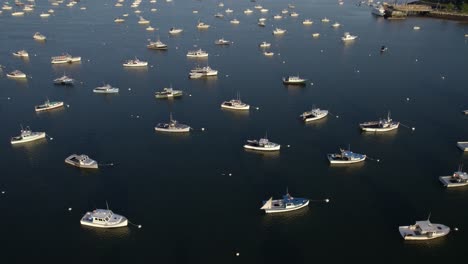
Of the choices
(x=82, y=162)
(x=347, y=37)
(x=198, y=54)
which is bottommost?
(x=82, y=162)

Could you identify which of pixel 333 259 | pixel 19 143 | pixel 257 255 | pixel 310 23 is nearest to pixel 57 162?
pixel 19 143

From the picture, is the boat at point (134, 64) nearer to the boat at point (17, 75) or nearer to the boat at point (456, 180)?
the boat at point (17, 75)

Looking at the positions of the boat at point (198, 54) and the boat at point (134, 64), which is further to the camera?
the boat at point (198, 54)

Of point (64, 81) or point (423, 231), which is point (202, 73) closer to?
point (64, 81)

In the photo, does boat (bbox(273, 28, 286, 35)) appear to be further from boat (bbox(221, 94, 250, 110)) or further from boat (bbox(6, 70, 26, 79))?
boat (bbox(6, 70, 26, 79))

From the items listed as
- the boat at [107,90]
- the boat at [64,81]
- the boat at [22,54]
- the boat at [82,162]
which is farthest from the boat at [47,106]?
the boat at [22,54]

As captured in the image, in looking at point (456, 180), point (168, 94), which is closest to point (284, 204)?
point (456, 180)
